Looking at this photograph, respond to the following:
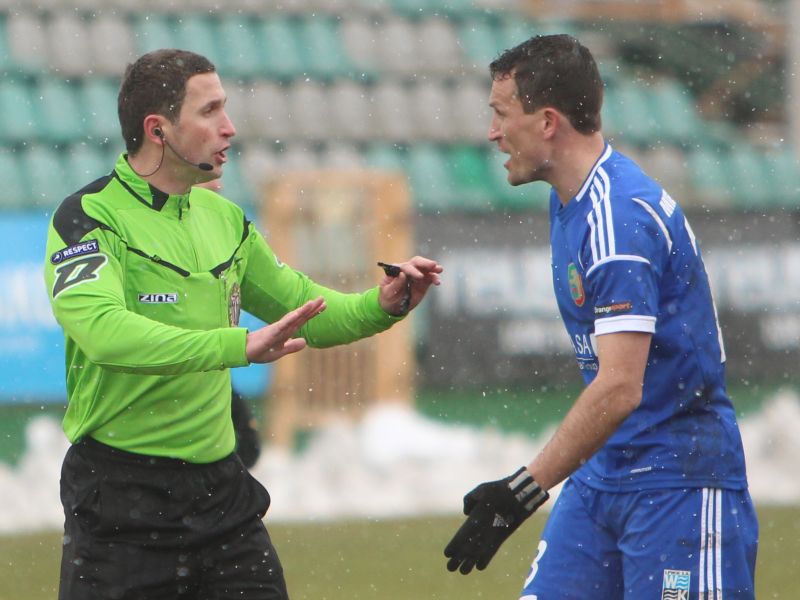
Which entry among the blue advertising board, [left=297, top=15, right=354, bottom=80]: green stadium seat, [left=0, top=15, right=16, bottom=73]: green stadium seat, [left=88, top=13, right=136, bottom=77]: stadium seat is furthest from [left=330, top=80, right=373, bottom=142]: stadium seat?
the blue advertising board

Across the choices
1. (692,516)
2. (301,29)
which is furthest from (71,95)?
(692,516)

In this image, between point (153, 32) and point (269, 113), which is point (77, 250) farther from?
point (153, 32)

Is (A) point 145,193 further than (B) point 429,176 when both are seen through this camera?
No

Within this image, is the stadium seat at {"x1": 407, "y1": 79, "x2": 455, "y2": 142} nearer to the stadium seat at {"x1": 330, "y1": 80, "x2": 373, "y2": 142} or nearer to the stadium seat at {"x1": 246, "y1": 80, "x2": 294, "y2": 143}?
the stadium seat at {"x1": 330, "y1": 80, "x2": 373, "y2": 142}

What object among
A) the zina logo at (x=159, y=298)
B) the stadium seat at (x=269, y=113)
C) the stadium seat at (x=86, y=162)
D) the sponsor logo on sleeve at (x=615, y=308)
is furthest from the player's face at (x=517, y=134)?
the stadium seat at (x=269, y=113)

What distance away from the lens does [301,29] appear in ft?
48.9

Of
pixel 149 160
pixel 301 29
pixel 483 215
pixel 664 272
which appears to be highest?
pixel 301 29

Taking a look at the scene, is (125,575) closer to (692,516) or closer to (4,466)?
(692,516)

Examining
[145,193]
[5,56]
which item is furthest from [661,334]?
[5,56]

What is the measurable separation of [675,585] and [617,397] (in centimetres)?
54

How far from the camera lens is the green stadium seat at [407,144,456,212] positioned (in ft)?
43.0

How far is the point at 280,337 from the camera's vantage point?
3.52 m

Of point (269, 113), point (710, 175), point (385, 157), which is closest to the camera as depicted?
point (385, 157)

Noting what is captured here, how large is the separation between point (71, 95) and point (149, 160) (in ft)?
32.8
